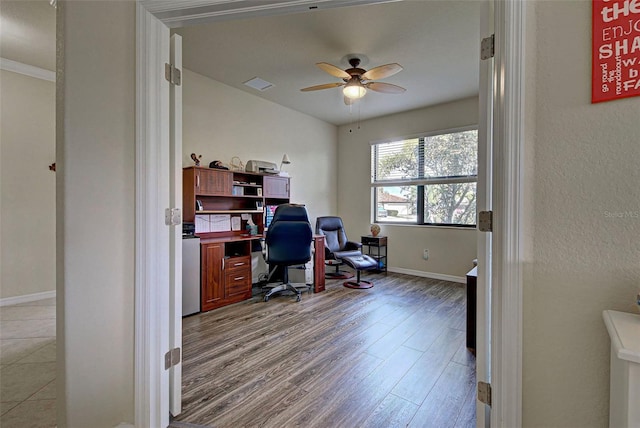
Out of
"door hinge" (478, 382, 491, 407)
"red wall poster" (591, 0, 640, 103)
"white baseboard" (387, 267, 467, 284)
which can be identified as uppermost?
"red wall poster" (591, 0, 640, 103)

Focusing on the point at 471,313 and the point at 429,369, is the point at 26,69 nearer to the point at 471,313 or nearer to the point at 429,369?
the point at 429,369

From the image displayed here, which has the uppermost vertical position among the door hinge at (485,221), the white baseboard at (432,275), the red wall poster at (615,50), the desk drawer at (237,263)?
the red wall poster at (615,50)

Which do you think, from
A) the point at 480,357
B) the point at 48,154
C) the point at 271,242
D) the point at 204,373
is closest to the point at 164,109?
the point at 204,373

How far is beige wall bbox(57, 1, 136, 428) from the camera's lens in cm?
121

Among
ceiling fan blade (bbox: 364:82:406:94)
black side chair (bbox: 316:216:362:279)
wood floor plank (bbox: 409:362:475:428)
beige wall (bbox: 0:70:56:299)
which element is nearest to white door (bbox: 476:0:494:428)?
wood floor plank (bbox: 409:362:475:428)

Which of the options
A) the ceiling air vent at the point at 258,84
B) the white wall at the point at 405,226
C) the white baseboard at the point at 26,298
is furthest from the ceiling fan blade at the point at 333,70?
the white baseboard at the point at 26,298

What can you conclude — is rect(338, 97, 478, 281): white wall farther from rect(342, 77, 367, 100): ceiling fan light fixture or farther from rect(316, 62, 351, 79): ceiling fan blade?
rect(316, 62, 351, 79): ceiling fan blade

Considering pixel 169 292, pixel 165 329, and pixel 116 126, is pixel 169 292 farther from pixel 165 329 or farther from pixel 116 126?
pixel 116 126

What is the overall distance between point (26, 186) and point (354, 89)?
401 centimetres

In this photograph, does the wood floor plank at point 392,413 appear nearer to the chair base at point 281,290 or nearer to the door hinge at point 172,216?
the door hinge at point 172,216

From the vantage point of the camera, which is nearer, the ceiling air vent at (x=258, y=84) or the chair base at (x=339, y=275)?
the ceiling air vent at (x=258, y=84)

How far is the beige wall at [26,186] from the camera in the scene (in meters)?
3.25

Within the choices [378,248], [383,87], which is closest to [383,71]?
[383,87]

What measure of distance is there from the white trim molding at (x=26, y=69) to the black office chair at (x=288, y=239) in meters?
3.29
